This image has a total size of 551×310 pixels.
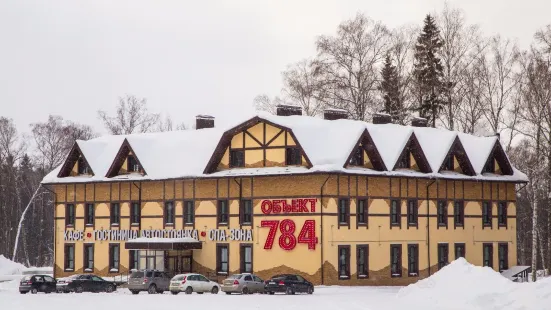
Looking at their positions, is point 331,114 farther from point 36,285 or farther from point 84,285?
point 36,285

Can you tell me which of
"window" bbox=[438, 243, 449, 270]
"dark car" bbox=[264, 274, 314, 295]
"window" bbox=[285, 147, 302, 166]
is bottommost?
"dark car" bbox=[264, 274, 314, 295]

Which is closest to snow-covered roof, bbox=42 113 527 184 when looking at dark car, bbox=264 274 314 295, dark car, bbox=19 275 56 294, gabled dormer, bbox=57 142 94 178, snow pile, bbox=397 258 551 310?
gabled dormer, bbox=57 142 94 178

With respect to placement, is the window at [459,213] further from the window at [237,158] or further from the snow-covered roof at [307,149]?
the window at [237,158]

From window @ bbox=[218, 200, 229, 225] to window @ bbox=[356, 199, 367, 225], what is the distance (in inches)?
312

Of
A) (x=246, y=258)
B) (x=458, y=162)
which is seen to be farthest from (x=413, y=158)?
(x=246, y=258)

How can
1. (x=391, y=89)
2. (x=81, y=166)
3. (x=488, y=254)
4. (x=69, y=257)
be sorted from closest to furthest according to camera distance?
(x=488, y=254) < (x=69, y=257) < (x=81, y=166) < (x=391, y=89)

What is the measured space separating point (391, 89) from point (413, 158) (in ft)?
54.6

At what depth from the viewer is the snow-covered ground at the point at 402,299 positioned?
1555 inches

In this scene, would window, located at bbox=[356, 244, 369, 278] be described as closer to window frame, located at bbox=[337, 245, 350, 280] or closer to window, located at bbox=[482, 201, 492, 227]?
window frame, located at bbox=[337, 245, 350, 280]

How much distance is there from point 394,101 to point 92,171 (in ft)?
82.1

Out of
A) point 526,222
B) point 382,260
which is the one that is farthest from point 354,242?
point 526,222

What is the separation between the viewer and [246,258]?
60062 millimetres

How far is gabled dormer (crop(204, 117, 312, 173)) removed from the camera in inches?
2308

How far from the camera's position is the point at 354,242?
58.4 m
